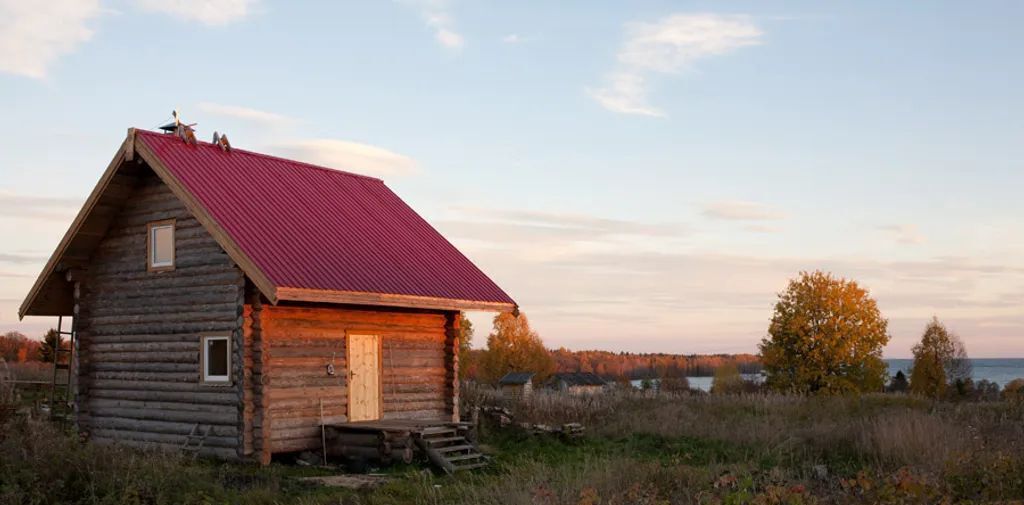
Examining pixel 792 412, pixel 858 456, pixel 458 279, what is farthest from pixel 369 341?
pixel 792 412

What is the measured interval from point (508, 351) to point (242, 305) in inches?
2070

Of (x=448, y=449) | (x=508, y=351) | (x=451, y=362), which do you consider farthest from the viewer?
(x=508, y=351)

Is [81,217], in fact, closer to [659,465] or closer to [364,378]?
[364,378]

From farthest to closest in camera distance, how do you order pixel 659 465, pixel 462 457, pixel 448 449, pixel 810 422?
pixel 810 422 < pixel 448 449 < pixel 462 457 < pixel 659 465

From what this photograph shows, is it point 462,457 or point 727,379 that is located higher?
point 727,379

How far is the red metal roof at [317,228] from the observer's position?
67.8ft

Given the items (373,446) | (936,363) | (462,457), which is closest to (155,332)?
(373,446)

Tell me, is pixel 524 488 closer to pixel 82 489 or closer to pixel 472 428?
pixel 82 489

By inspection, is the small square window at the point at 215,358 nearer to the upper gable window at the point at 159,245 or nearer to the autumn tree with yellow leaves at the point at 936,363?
the upper gable window at the point at 159,245

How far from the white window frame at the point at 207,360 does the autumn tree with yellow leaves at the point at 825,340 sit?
117 ft

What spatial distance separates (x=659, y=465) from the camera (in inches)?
551

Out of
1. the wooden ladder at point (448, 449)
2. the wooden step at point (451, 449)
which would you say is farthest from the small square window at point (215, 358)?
the wooden step at point (451, 449)

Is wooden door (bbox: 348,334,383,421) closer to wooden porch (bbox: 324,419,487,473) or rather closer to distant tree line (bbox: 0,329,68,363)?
wooden porch (bbox: 324,419,487,473)

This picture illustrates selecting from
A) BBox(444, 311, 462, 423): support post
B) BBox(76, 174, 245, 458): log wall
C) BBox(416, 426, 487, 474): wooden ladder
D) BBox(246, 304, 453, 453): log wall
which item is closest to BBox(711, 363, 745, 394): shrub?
BBox(444, 311, 462, 423): support post
